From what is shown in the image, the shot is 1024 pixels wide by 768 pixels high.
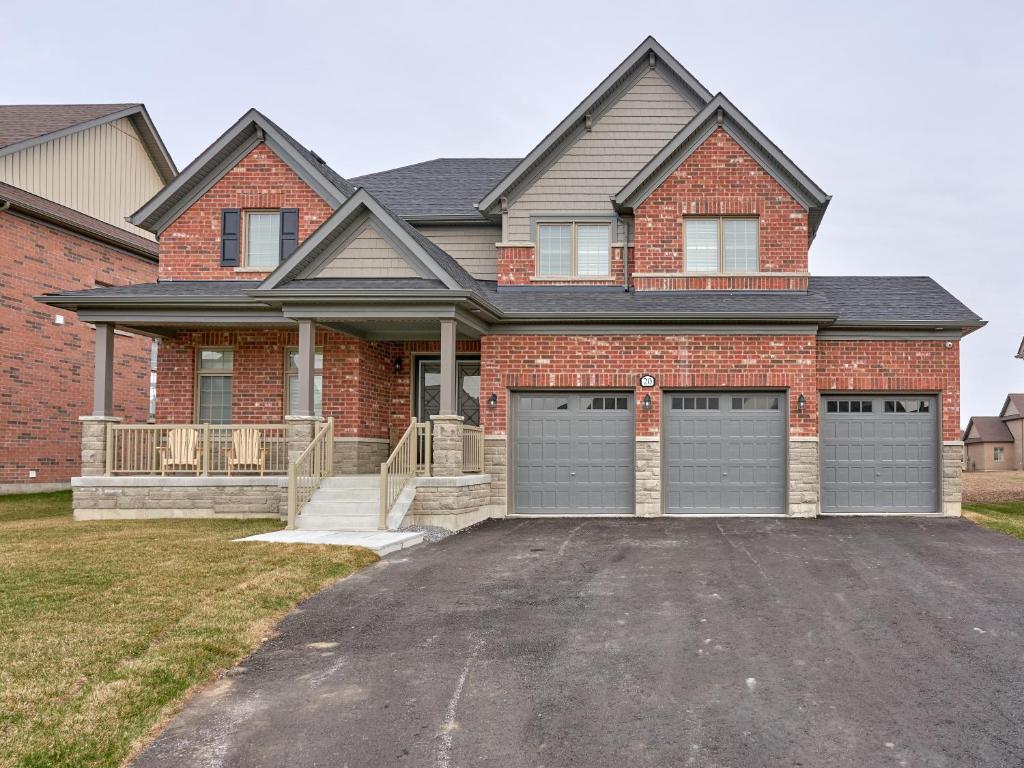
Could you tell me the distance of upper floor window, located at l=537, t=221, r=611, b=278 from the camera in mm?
16531

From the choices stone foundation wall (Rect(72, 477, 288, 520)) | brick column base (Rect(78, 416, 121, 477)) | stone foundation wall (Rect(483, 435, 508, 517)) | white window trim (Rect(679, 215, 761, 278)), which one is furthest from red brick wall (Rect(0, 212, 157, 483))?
white window trim (Rect(679, 215, 761, 278))

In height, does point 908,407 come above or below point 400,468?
above

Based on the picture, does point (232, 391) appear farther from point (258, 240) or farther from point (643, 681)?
point (643, 681)

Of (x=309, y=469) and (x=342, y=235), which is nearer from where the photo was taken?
(x=309, y=469)

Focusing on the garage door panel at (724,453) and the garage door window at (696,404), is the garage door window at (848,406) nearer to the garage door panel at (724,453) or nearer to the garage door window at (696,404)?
the garage door panel at (724,453)

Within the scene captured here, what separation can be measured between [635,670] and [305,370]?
31.0ft

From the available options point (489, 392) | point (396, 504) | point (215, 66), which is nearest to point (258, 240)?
point (489, 392)

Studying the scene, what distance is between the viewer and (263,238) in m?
16.5

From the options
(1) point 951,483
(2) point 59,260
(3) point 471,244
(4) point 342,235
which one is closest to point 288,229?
(4) point 342,235

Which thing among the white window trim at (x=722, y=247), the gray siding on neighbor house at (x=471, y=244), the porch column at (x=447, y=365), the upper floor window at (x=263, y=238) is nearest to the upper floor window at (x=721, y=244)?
the white window trim at (x=722, y=247)

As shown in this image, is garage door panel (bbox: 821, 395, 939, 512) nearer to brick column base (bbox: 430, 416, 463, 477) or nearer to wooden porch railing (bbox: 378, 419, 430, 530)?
brick column base (bbox: 430, 416, 463, 477)

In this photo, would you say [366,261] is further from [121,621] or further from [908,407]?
[908,407]

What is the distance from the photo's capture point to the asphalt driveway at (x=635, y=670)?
4582 millimetres

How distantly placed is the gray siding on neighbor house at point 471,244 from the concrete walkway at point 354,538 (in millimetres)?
7327
